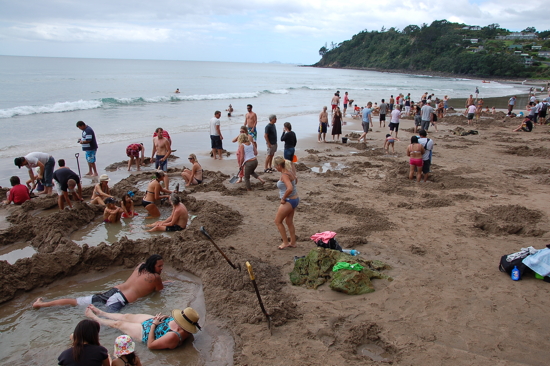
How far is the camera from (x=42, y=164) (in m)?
10.2

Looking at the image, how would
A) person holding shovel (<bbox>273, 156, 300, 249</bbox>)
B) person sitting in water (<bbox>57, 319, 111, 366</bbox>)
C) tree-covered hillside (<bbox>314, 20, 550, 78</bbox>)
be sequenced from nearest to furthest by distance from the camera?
person sitting in water (<bbox>57, 319, 111, 366</bbox>), person holding shovel (<bbox>273, 156, 300, 249</bbox>), tree-covered hillside (<bbox>314, 20, 550, 78</bbox>)

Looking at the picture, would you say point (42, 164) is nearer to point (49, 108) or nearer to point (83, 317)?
point (83, 317)

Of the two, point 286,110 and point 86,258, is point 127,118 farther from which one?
point 86,258

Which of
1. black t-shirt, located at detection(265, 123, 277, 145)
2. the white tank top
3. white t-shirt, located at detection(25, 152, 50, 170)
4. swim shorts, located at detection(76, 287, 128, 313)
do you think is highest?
black t-shirt, located at detection(265, 123, 277, 145)

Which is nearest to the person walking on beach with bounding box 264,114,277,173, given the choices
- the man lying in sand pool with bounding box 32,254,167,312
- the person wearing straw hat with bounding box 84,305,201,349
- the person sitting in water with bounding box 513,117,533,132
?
the man lying in sand pool with bounding box 32,254,167,312

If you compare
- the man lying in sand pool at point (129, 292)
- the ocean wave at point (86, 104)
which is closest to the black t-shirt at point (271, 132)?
the man lying in sand pool at point (129, 292)

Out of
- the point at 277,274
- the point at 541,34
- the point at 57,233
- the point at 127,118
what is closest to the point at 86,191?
the point at 57,233

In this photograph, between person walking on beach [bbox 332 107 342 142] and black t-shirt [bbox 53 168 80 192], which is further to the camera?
person walking on beach [bbox 332 107 342 142]

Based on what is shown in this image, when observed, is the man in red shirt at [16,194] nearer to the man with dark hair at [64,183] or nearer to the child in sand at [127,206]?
the man with dark hair at [64,183]

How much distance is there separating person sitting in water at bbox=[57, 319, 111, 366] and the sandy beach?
1.38m

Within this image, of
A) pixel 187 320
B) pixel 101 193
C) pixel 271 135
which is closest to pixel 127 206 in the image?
pixel 101 193

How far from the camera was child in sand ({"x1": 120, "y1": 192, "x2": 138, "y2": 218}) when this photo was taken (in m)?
8.60

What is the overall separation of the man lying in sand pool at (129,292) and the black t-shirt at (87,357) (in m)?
1.80

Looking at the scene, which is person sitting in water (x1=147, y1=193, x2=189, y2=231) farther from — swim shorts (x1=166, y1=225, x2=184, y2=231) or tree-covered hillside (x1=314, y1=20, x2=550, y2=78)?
tree-covered hillside (x1=314, y1=20, x2=550, y2=78)
